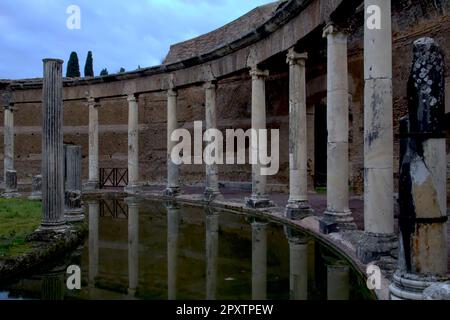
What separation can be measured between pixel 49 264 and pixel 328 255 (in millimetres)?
3949

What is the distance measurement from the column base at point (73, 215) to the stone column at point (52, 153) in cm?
193

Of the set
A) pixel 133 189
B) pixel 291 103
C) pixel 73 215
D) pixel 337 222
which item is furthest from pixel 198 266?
pixel 133 189

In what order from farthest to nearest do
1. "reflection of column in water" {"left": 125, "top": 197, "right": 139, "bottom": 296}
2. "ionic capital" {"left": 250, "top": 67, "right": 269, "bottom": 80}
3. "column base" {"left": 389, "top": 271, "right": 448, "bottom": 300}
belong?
"ionic capital" {"left": 250, "top": 67, "right": 269, "bottom": 80}
"reflection of column in water" {"left": 125, "top": 197, "right": 139, "bottom": 296}
"column base" {"left": 389, "top": 271, "right": 448, "bottom": 300}

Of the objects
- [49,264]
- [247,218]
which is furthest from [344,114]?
[49,264]

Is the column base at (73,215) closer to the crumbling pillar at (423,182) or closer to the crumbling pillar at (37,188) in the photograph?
the crumbling pillar at (37,188)

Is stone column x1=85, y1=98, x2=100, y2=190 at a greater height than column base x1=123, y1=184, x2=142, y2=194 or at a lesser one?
greater

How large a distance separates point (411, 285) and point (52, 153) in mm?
6472

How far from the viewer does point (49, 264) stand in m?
6.30

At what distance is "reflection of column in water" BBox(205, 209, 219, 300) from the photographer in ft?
16.6

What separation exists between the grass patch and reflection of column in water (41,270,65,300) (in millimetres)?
811

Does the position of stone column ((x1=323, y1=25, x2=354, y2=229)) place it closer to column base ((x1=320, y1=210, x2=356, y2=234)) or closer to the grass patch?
column base ((x1=320, y1=210, x2=356, y2=234))

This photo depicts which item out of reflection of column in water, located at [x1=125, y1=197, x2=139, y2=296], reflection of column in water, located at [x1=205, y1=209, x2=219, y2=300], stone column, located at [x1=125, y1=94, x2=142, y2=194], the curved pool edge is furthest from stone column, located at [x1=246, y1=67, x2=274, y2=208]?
stone column, located at [x1=125, y1=94, x2=142, y2=194]

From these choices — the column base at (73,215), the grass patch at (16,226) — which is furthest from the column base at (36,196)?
the column base at (73,215)

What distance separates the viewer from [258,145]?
39.7 ft
